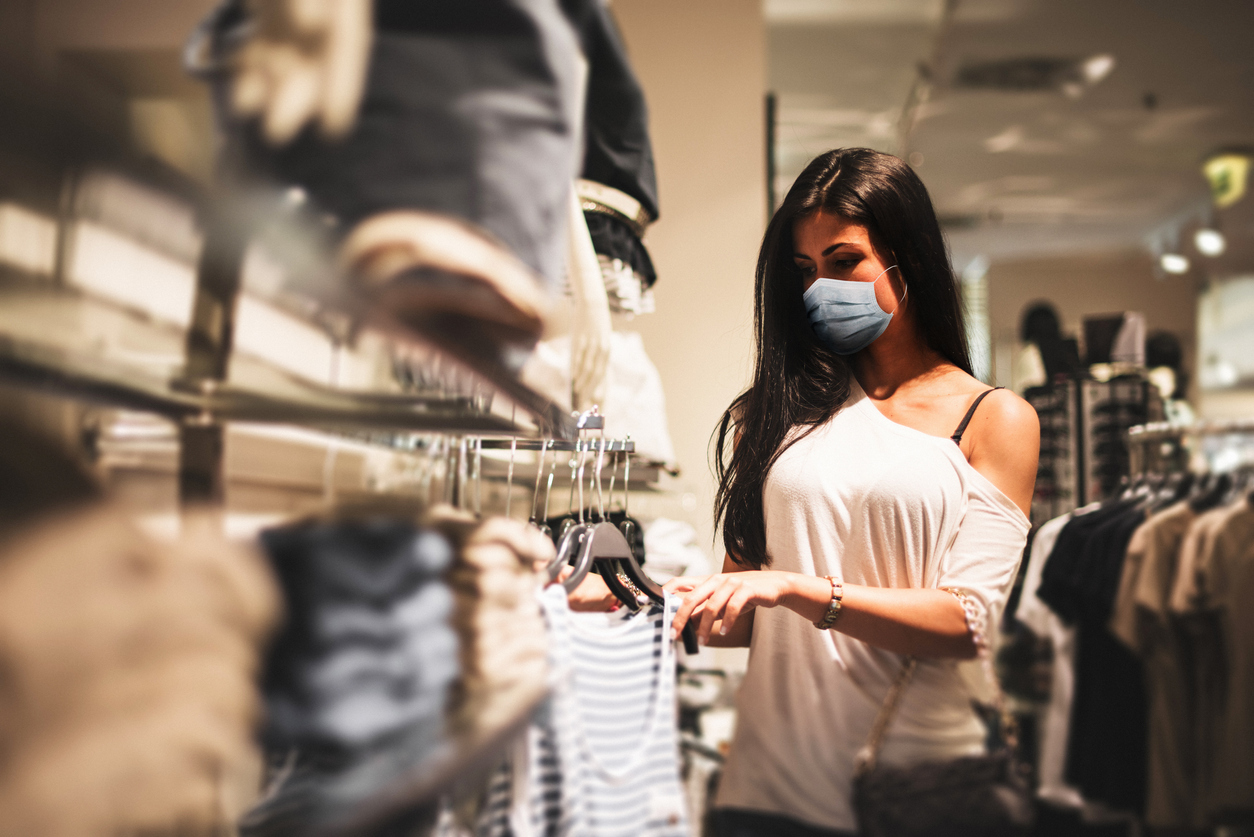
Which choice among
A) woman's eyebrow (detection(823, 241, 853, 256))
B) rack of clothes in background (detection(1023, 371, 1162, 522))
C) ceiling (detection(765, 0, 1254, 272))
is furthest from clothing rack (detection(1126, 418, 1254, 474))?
ceiling (detection(765, 0, 1254, 272))

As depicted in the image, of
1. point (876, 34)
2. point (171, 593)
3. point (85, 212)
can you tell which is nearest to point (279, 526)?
point (171, 593)

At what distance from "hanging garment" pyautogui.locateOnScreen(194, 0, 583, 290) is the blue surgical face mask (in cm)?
75

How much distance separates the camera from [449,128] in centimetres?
45

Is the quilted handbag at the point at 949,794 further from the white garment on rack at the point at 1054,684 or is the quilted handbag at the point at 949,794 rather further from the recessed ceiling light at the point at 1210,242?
the recessed ceiling light at the point at 1210,242

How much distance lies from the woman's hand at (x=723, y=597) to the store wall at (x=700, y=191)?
126 cm

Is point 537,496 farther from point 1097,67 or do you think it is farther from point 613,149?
point 1097,67

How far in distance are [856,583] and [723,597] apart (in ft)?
1.04

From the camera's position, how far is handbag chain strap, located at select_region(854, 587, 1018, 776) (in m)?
1.02

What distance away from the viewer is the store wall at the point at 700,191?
228cm

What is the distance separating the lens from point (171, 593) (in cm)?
38

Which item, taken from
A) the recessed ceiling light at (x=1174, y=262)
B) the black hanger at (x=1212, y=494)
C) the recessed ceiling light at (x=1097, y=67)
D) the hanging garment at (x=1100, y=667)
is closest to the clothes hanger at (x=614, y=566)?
the hanging garment at (x=1100, y=667)

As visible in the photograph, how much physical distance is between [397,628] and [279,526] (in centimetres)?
9

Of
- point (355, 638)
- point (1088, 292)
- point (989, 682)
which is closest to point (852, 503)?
point (989, 682)

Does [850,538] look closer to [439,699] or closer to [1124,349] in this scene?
[439,699]
